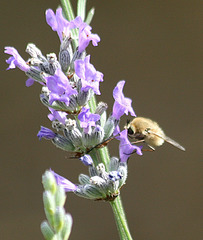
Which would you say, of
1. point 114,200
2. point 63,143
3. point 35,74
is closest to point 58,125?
point 63,143

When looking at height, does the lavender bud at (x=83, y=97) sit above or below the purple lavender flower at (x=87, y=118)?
above

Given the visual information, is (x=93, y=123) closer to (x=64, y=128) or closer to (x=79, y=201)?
(x=64, y=128)

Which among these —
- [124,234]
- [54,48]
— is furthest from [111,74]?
[124,234]

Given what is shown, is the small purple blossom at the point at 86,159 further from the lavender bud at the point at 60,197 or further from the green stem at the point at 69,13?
the lavender bud at the point at 60,197

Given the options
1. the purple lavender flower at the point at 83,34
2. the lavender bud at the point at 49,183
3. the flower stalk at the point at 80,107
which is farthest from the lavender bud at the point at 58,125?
the lavender bud at the point at 49,183

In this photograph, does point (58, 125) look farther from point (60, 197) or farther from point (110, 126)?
point (60, 197)
